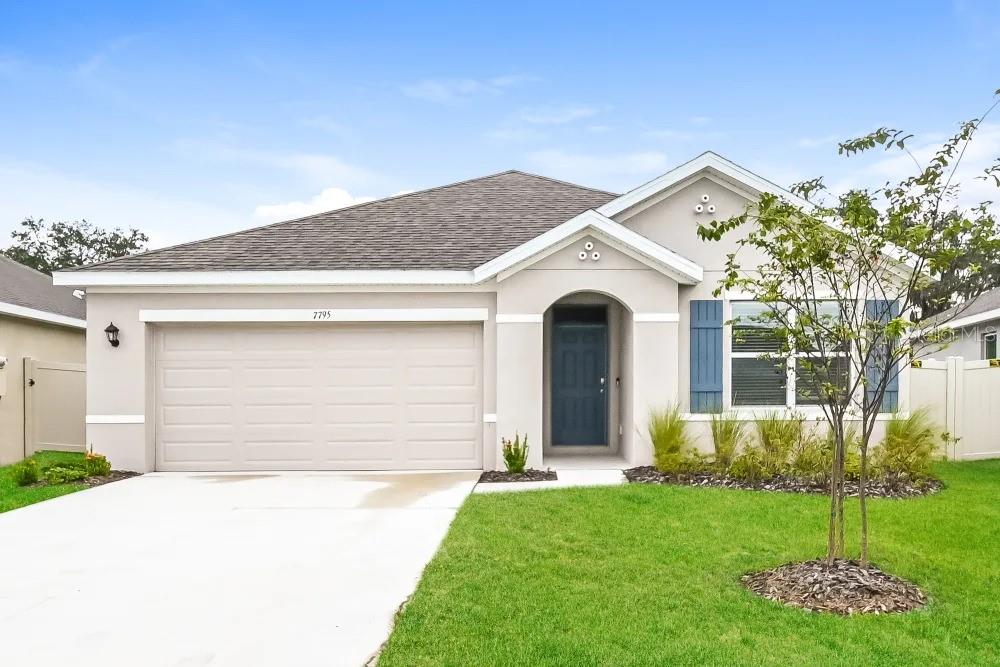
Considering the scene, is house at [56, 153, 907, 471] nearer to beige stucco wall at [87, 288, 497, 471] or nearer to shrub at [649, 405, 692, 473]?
beige stucco wall at [87, 288, 497, 471]

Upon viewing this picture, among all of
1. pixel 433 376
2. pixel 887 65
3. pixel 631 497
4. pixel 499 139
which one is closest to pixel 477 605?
pixel 631 497

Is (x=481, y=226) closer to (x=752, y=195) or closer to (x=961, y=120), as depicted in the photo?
(x=752, y=195)

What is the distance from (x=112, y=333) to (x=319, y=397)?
3258 millimetres

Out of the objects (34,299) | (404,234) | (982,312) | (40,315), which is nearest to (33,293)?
(34,299)

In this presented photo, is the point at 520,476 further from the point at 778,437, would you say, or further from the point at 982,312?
the point at 982,312

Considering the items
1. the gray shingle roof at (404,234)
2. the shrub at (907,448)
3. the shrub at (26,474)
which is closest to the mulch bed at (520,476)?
the gray shingle roof at (404,234)

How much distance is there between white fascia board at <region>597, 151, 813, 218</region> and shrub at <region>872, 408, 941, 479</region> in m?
3.37

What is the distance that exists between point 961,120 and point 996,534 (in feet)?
13.2

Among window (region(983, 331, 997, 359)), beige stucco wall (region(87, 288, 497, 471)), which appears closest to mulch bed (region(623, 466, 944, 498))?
beige stucco wall (region(87, 288, 497, 471))

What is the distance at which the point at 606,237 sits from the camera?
9.94 meters

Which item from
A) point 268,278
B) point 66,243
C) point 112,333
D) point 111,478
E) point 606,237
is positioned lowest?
point 111,478

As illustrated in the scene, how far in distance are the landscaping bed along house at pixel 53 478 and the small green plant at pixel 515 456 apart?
18.5ft

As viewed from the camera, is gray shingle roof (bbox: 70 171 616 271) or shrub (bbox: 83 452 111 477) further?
gray shingle roof (bbox: 70 171 616 271)

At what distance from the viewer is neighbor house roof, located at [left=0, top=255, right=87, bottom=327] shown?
501 inches
